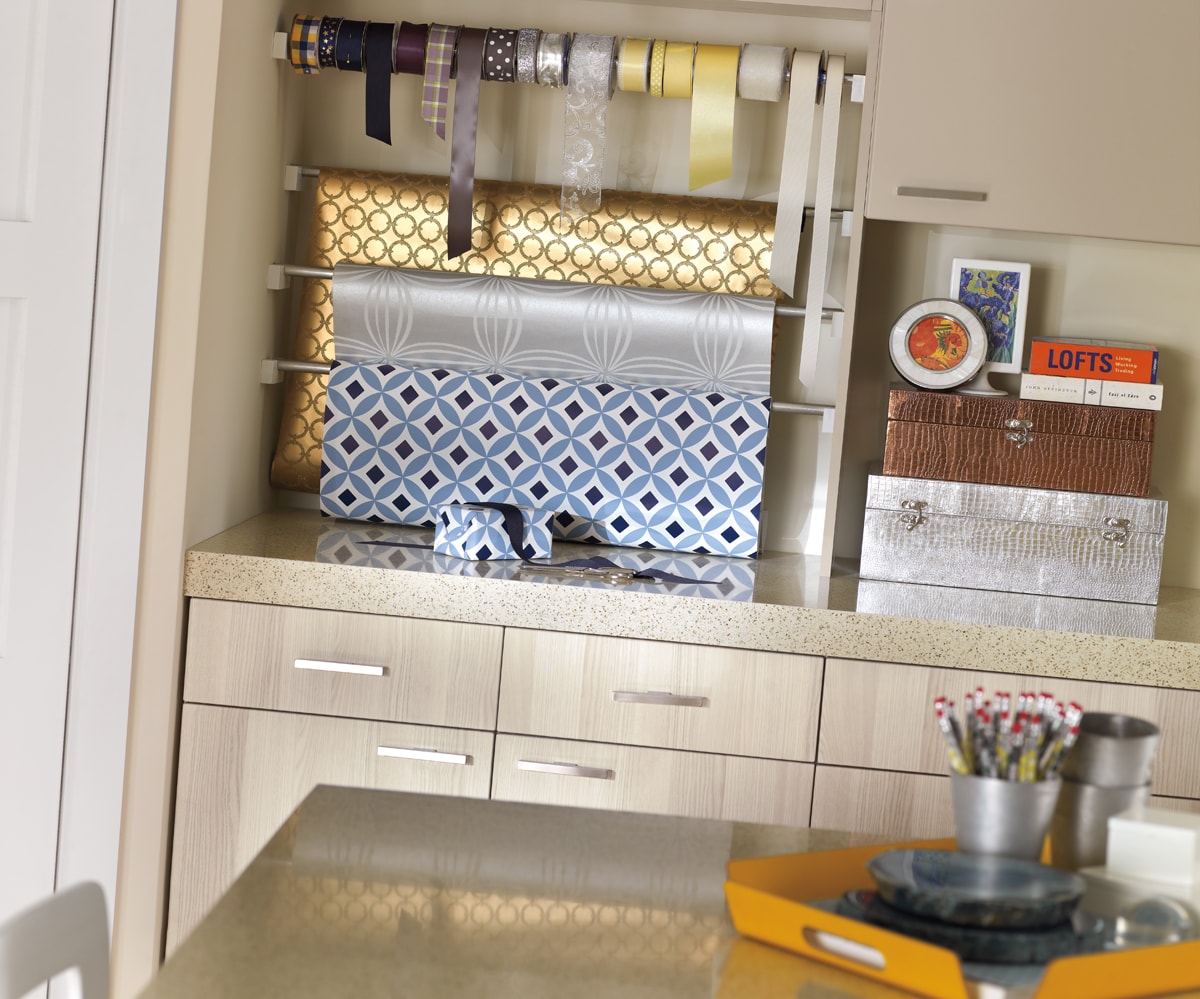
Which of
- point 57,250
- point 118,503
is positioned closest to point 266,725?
point 118,503

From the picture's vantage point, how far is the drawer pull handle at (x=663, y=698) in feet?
6.36

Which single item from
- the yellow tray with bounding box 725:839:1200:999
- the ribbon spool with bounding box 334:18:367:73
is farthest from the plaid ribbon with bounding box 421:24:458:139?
the yellow tray with bounding box 725:839:1200:999

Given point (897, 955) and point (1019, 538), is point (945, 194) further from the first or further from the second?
point (897, 955)

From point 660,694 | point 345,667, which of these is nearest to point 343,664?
point 345,667

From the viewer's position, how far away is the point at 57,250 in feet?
6.33

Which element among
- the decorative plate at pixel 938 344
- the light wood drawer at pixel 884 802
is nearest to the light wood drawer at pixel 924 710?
the light wood drawer at pixel 884 802

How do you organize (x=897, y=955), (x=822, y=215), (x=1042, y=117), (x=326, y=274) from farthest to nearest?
(x=326, y=274), (x=822, y=215), (x=1042, y=117), (x=897, y=955)

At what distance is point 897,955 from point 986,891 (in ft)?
0.26

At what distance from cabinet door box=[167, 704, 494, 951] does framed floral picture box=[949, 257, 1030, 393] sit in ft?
3.85

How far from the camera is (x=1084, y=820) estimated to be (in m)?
0.98

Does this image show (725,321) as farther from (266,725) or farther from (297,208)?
(266,725)

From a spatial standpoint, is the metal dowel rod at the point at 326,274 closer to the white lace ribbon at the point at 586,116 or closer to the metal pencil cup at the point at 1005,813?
the white lace ribbon at the point at 586,116

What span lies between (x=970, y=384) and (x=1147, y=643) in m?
0.62

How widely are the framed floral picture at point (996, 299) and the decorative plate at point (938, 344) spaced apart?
75mm
